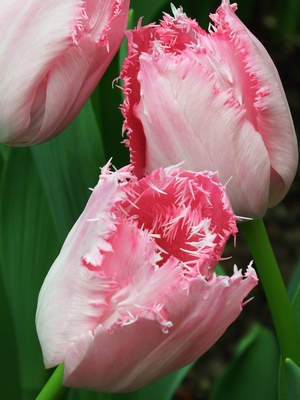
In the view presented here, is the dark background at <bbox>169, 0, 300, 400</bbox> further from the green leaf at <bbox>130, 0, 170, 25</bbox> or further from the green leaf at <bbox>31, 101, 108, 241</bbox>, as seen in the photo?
Result: the green leaf at <bbox>31, 101, 108, 241</bbox>

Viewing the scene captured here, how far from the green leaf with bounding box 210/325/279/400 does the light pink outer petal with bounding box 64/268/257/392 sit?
1.43 ft

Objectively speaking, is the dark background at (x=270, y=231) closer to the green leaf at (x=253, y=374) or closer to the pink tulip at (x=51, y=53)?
the green leaf at (x=253, y=374)

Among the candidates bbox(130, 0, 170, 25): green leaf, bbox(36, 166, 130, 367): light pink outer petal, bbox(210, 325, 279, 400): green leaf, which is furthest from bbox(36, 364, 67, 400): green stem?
bbox(130, 0, 170, 25): green leaf

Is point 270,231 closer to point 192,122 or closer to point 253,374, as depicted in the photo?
point 253,374

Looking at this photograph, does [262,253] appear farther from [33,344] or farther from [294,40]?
[294,40]

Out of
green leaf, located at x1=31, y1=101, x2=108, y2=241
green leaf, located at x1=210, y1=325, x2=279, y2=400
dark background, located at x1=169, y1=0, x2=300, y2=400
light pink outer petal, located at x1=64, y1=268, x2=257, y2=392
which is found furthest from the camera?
dark background, located at x1=169, y1=0, x2=300, y2=400

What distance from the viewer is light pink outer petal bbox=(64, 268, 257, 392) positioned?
1.20 ft

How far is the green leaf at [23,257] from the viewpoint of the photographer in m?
0.69

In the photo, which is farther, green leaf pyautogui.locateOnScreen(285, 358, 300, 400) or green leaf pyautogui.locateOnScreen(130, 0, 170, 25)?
green leaf pyautogui.locateOnScreen(130, 0, 170, 25)

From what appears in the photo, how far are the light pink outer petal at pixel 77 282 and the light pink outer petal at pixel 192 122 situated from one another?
8 cm

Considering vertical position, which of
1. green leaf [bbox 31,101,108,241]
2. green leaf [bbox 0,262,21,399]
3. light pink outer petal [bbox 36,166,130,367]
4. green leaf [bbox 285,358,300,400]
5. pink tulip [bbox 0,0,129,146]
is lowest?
green leaf [bbox 0,262,21,399]

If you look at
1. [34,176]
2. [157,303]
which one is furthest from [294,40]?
[157,303]

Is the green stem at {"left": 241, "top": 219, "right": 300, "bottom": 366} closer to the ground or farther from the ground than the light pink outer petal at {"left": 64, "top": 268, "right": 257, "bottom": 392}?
closer to the ground

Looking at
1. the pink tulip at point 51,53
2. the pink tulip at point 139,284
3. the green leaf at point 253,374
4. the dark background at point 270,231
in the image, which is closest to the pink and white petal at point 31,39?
the pink tulip at point 51,53
